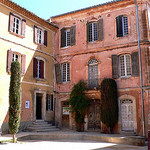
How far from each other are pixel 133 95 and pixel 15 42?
9022mm

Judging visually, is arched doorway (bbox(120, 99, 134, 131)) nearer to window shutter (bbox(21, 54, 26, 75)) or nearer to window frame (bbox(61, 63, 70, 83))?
window frame (bbox(61, 63, 70, 83))

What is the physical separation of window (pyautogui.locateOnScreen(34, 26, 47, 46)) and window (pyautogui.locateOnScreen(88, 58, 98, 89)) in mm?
4244

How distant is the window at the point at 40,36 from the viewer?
16984mm

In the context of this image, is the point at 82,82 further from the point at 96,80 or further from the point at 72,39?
the point at 72,39

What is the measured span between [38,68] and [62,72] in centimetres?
219

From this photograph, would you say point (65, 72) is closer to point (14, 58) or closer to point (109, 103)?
point (14, 58)

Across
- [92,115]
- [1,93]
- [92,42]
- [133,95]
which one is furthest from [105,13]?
[1,93]

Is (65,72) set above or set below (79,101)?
above

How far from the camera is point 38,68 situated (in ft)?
56.3

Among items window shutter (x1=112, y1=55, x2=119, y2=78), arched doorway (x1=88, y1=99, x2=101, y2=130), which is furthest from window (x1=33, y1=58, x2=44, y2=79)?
window shutter (x1=112, y1=55, x2=119, y2=78)

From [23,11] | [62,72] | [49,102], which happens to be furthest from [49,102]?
[23,11]

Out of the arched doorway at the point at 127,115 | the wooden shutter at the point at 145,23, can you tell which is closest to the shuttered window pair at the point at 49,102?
the arched doorway at the point at 127,115

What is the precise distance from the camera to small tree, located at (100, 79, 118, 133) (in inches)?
577

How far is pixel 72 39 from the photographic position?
18.0 metres
